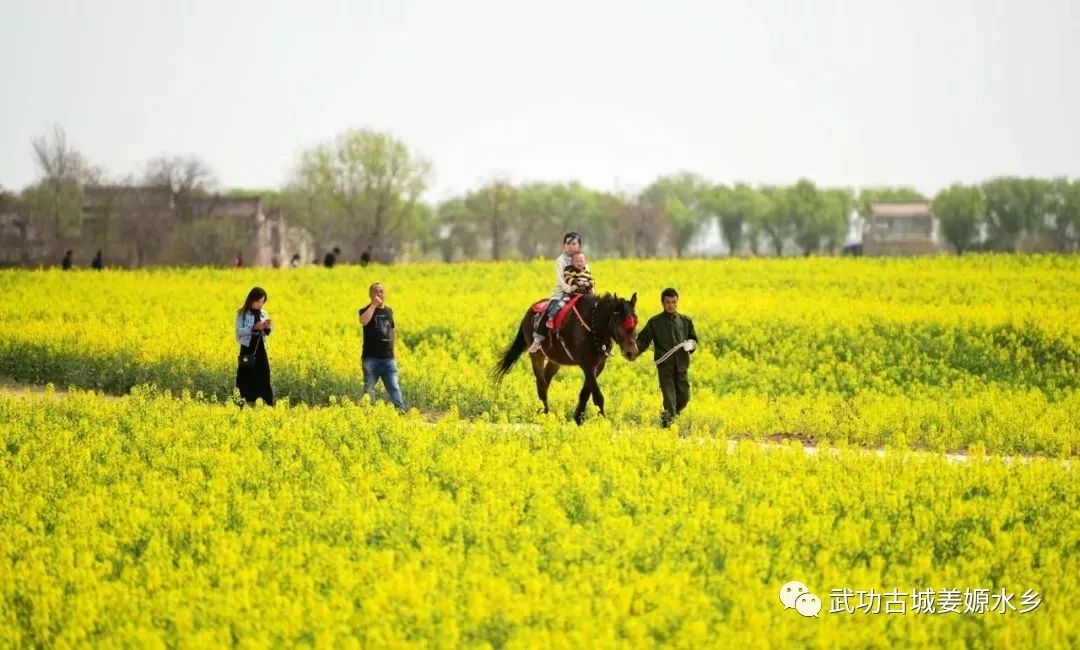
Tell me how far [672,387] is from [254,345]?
5.78 meters

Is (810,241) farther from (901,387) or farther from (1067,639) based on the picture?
(1067,639)

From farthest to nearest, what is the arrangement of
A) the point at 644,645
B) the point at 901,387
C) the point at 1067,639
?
the point at 901,387 < the point at 1067,639 < the point at 644,645

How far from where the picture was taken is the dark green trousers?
739 inches

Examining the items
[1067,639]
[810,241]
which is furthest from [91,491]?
[810,241]

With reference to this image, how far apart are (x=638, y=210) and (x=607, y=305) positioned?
117629mm

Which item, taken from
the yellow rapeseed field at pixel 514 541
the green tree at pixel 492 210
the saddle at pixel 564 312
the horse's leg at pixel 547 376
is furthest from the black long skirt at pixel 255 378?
the green tree at pixel 492 210

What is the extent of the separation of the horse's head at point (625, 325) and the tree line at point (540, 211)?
70853 mm

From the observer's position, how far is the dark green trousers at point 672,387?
18781 mm

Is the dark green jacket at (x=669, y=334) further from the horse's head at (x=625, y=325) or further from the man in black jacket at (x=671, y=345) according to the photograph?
the horse's head at (x=625, y=325)

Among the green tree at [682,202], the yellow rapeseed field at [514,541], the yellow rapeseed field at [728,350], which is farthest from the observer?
the green tree at [682,202]

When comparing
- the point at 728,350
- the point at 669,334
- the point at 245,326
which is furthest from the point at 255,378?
the point at 728,350

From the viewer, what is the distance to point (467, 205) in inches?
5177

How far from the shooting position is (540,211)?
148 m

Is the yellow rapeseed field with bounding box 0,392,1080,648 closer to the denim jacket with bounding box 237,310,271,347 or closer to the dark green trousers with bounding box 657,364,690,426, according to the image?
the dark green trousers with bounding box 657,364,690,426
